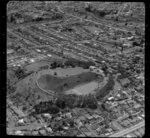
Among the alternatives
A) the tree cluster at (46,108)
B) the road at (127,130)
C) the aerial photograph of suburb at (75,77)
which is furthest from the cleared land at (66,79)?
the road at (127,130)

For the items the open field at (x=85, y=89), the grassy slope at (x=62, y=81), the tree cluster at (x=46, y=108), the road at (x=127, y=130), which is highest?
the grassy slope at (x=62, y=81)

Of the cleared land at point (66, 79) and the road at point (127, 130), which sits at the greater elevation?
the cleared land at point (66, 79)

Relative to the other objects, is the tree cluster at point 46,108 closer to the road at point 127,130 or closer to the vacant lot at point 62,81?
the vacant lot at point 62,81

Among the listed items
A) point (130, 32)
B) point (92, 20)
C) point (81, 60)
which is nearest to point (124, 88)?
point (81, 60)

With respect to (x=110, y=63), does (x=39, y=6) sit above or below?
above

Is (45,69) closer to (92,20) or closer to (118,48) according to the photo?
(118,48)

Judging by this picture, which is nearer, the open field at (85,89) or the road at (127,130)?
the road at (127,130)

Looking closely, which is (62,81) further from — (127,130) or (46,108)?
(127,130)

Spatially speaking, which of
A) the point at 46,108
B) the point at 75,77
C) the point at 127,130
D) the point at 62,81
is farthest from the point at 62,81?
the point at 127,130

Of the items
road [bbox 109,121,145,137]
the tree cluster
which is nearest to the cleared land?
the tree cluster
